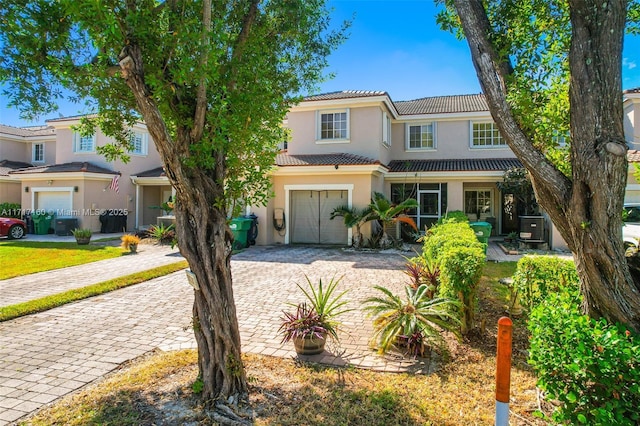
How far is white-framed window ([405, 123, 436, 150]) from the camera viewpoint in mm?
21188

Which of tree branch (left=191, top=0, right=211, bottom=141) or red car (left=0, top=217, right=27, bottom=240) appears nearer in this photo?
tree branch (left=191, top=0, right=211, bottom=141)

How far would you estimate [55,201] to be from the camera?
22.7 metres

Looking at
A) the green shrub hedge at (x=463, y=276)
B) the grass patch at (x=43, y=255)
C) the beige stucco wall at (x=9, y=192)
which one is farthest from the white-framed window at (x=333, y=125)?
the beige stucco wall at (x=9, y=192)

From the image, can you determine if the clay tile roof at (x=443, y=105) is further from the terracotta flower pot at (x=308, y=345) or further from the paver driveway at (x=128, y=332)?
the terracotta flower pot at (x=308, y=345)

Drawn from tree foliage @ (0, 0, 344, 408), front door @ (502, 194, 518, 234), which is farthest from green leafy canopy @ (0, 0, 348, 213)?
front door @ (502, 194, 518, 234)

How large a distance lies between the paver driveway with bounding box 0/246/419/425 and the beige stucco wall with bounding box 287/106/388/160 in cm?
874

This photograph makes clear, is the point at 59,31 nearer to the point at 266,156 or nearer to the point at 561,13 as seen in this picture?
the point at 266,156

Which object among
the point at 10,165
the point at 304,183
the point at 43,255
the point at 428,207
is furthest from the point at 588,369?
the point at 10,165

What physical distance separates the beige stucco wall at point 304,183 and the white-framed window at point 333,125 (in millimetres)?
2578

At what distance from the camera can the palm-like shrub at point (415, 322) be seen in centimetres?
528

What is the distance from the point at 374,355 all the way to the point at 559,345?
2.68 metres

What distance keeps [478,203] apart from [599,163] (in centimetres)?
1997

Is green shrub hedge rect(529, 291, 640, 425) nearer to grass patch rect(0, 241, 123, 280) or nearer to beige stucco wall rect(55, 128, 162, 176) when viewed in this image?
grass patch rect(0, 241, 123, 280)

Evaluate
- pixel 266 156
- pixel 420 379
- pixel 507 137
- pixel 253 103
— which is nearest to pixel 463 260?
pixel 420 379
